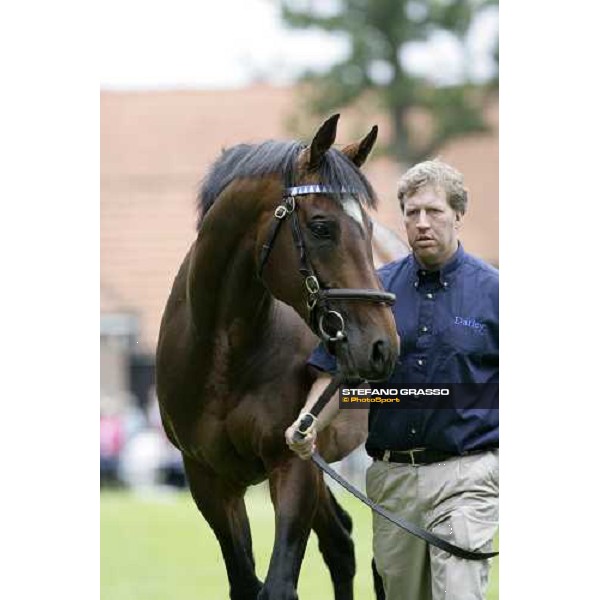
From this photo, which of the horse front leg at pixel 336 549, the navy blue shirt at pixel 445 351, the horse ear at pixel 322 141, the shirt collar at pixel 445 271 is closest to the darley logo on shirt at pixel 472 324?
the navy blue shirt at pixel 445 351

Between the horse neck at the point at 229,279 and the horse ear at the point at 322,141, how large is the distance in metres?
0.27

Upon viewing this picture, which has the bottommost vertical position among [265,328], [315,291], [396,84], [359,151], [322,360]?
[322,360]

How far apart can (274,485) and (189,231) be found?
6.83 feet

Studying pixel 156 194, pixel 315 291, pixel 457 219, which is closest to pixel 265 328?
pixel 315 291

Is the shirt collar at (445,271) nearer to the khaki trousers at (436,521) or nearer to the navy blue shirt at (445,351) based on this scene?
the navy blue shirt at (445,351)

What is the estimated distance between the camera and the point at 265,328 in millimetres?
4848

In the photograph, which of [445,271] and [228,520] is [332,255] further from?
[228,520]

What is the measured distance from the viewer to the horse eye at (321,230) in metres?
4.23

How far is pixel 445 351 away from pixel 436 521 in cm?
66
